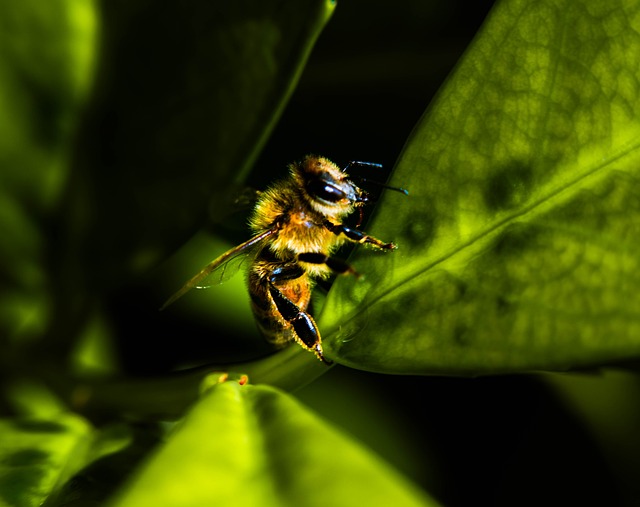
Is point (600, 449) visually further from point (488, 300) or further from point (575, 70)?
point (575, 70)

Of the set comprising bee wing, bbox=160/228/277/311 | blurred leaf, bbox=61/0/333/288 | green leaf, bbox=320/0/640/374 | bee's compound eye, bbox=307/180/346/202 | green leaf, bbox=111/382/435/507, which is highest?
blurred leaf, bbox=61/0/333/288

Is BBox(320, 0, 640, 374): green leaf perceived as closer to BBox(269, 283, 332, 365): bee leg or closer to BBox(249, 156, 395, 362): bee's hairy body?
BBox(269, 283, 332, 365): bee leg

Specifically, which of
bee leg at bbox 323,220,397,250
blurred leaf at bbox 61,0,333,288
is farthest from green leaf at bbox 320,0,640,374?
blurred leaf at bbox 61,0,333,288

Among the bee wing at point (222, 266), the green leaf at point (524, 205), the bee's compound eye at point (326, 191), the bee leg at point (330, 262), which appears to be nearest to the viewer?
the green leaf at point (524, 205)

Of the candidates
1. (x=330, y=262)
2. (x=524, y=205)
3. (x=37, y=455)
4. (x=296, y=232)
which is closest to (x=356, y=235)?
(x=330, y=262)

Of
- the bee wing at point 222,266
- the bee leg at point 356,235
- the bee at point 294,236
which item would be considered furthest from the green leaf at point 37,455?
the bee leg at point 356,235

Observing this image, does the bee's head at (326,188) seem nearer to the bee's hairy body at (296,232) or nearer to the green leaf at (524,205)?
the bee's hairy body at (296,232)

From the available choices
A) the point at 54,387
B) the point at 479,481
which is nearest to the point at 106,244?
the point at 54,387
